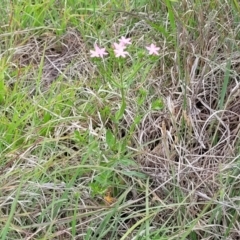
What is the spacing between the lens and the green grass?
4.37 ft

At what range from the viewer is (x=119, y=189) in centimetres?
142

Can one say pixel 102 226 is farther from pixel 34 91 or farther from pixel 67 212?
pixel 34 91

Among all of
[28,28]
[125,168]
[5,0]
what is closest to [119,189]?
[125,168]

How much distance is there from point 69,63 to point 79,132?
45 cm

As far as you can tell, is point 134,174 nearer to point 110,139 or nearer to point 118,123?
point 110,139

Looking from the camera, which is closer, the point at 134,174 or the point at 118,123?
the point at 134,174

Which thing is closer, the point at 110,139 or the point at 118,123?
the point at 110,139

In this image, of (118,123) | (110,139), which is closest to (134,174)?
(110,139)

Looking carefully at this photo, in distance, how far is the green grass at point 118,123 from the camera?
4.37ft

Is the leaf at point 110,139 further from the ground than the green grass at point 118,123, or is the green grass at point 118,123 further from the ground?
the leaf at point 110,139

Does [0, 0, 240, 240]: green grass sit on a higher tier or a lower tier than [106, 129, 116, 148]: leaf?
lower

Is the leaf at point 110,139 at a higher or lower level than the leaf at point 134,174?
higher

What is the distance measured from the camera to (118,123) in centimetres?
156

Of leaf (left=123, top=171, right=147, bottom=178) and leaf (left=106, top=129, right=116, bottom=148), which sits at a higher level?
leaf (left=106, top=129, right=116, bottom=148)
